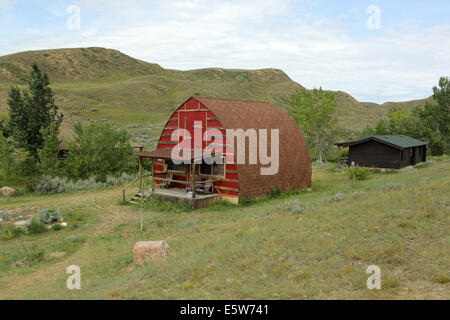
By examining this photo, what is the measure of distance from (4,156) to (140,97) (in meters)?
72.4

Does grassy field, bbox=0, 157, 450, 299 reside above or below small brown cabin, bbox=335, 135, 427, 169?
below

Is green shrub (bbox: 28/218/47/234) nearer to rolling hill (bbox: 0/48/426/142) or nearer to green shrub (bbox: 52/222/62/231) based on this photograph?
green shrub (bbox: 52/222/62/231)

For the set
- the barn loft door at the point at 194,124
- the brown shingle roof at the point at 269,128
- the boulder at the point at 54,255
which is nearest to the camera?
the boulder at the point at 54,255

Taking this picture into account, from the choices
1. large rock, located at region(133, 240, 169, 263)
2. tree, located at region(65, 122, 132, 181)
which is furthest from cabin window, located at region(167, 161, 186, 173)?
large rock, located at region(133, 240, 169, 263)

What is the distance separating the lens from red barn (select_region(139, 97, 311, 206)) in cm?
1844

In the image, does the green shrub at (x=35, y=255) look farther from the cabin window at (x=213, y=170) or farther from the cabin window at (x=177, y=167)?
the cabin window at (x=177, y=167)

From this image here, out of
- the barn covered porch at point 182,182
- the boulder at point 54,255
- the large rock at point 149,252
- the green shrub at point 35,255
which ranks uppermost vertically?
the barn covered porch at point 182,182

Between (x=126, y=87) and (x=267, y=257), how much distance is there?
97.5 m

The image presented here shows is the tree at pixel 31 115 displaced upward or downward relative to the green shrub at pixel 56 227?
upward

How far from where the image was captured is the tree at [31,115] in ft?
89.1

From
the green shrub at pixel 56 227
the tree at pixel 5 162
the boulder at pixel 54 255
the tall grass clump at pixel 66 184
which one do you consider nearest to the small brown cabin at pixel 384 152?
the tall grass clump at pixel 66 184

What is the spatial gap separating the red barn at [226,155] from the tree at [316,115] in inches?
784
